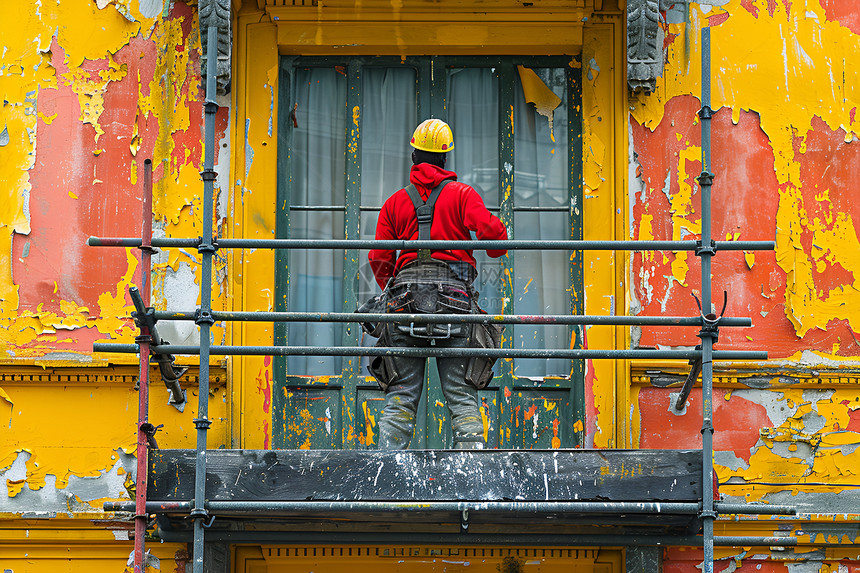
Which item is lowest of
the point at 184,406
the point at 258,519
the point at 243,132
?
the point at 258,519

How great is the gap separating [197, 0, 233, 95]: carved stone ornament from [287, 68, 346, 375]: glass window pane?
0.56 m

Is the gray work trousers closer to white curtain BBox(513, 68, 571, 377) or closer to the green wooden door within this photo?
the green wooden door

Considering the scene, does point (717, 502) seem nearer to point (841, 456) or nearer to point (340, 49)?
point (841, 456)

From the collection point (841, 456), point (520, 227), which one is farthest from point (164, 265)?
point (841, 456)

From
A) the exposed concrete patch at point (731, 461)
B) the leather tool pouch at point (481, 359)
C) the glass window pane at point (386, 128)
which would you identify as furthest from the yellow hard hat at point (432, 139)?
the exposed concrete patch at point (731, 461)

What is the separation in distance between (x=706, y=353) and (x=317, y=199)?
2932mm

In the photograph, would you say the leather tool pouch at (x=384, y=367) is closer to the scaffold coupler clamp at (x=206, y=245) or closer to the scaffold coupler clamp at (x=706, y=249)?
the scaffold coupler clamp at (x=206, y=245)

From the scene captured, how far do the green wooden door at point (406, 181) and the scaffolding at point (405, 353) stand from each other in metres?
1.31

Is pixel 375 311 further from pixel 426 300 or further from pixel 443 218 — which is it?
pixel 443 218

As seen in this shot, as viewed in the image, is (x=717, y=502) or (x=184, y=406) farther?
(x=184, y=406)

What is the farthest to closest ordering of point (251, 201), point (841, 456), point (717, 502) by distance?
point (251, 201), point (841, 456), point (717, 502)

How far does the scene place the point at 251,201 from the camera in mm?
7203

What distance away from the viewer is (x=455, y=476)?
5578mm

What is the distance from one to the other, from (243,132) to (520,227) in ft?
6.27
